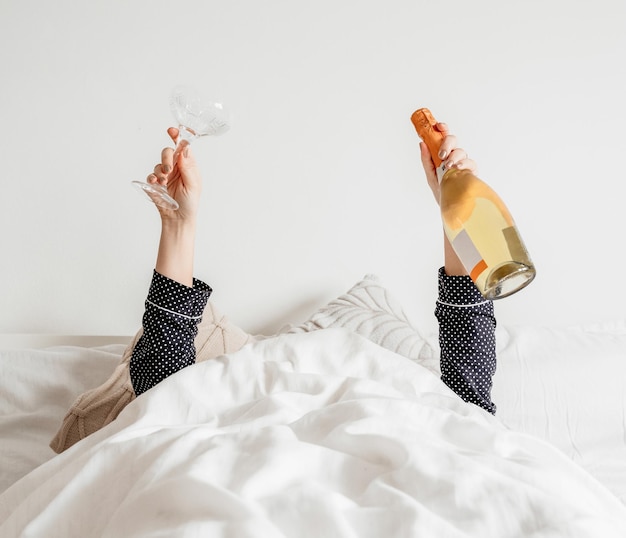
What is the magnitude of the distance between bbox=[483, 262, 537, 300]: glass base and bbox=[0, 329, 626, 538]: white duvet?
0.15 metres

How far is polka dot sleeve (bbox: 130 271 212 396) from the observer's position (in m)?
1.19

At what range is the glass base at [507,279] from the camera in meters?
0.84

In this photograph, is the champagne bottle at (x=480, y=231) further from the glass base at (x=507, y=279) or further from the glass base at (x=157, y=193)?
the glass base at (x=157, y=193)

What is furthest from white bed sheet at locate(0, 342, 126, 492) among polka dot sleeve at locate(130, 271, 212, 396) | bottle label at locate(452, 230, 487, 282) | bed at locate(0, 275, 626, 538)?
bottle label at locate(452, 230, 487, 282)

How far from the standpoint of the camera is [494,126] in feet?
5.44

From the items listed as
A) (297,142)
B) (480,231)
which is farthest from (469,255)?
(297,142)

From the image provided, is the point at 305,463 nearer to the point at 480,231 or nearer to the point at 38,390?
the point at 480,231

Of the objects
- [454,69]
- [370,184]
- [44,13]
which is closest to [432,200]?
[370,184]

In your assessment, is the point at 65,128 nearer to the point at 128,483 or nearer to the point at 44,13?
the point at 44,13

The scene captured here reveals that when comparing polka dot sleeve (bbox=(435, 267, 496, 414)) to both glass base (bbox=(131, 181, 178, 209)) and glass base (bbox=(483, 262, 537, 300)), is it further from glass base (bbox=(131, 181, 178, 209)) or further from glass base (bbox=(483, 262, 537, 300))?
glass base (bbox=(131, 181, 178, 209))

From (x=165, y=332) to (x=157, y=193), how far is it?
0.27 meters

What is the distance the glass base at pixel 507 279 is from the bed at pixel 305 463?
15 centimetres

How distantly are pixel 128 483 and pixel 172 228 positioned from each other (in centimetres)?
51

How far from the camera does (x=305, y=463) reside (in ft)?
2.46
